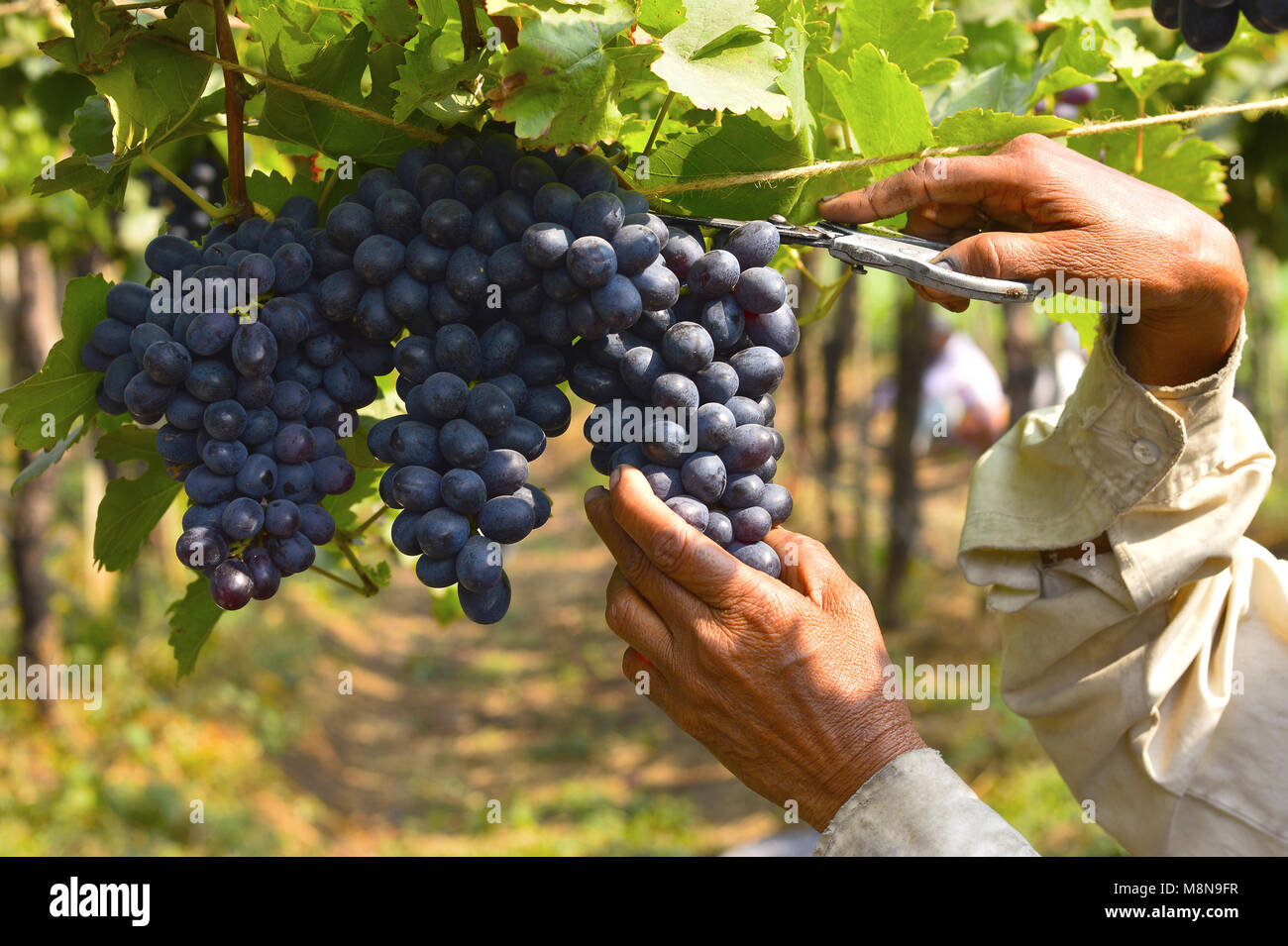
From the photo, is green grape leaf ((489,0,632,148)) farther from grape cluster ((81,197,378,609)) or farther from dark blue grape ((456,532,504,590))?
dark blue grape ((456,532,504,590))

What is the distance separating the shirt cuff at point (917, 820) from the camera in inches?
52.6

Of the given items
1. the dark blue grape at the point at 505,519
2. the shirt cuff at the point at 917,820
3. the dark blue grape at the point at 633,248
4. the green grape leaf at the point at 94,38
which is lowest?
the shirt cuff at the point at 917,820

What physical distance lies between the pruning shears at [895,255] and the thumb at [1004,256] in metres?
0.01

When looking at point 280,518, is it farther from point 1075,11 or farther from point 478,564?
point 1075,11

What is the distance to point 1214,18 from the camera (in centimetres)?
155

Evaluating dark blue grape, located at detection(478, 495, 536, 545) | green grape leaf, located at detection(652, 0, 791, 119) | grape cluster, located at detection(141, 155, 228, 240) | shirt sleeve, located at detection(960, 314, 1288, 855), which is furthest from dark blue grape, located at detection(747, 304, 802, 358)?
grape cluster, located at detection(141, 155, 228, 240)

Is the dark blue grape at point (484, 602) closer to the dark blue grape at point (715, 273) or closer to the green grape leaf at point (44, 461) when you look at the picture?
the dark blue grape at point (715, 273)

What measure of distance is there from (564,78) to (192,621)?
87cm

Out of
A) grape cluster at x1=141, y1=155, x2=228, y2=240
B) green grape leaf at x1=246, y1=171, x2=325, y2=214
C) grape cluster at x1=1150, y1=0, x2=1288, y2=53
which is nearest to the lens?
green grape leaf at x1=246, y1=171, x2=325, y2=214

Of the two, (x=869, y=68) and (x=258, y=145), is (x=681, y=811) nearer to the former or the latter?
(x=258, y=145)

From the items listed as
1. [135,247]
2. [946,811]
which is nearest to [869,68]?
[946,811]

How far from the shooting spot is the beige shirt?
1680mm

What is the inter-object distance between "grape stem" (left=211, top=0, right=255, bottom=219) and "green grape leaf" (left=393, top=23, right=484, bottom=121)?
0.61 feet

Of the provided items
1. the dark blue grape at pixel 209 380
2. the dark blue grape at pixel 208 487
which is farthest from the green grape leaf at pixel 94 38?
the dark blue grape at pixel 208 487
